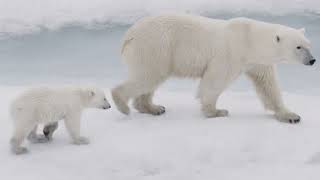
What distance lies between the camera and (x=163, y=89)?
22.2ft

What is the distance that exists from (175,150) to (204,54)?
1.10m

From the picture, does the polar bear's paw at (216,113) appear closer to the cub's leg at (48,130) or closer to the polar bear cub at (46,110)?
the polar bear cub at (46,110)

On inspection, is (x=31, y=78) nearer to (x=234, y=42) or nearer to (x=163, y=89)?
(x=163, y=89)

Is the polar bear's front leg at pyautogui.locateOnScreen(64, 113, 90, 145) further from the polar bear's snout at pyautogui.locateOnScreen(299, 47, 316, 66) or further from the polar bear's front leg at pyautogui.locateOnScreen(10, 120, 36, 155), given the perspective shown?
the polar bear's snout at pyautogui.locateOnScreen(299, 47, 316, 66)

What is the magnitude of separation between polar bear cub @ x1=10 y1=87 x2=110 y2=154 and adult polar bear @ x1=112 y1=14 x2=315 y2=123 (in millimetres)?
670

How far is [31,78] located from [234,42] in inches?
122

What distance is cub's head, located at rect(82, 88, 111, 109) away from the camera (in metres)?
4.35

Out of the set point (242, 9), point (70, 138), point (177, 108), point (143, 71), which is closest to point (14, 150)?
point (70, 138)

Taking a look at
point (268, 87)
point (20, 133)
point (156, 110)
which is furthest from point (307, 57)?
point (20, 133)

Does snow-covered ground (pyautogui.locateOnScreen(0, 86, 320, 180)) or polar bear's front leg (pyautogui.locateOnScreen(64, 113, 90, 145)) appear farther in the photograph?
polar bear's front leg (pyautogui.locateOnScreen(64, 113, 90, 145))

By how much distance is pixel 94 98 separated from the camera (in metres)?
4.42

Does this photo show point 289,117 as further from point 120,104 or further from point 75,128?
point 75,128

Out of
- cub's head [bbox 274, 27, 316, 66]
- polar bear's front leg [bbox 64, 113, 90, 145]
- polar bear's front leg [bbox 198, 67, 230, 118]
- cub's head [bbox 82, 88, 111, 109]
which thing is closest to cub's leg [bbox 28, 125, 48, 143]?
polar bear's front leg [bbox 64, 113, 90, 145]

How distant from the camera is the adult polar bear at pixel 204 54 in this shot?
4914 mm
